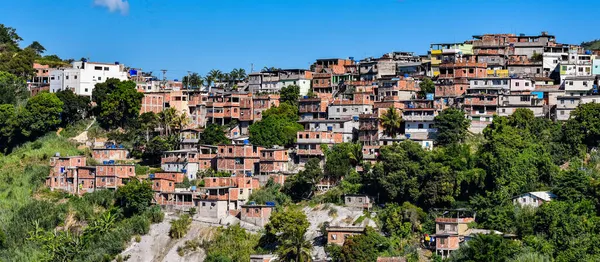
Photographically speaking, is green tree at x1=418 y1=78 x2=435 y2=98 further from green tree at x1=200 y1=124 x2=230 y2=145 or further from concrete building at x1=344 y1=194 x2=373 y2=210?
concrete building at x1=344 y1=194 x2=373 y2=210

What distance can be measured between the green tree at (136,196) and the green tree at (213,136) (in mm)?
6426

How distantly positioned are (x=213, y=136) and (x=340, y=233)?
50.6ft

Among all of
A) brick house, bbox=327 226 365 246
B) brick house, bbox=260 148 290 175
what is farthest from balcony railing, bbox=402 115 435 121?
brick house, bbox=327 226 365 246

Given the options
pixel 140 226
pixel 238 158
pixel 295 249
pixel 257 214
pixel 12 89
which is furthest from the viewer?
pixel 12 89

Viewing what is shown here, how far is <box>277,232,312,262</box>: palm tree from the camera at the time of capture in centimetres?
4878

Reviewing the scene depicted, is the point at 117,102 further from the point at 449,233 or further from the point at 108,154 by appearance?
the point at 449,233

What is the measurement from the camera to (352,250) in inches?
1868

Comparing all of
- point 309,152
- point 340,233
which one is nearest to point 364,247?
point 340,233

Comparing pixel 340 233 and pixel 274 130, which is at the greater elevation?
pixel 274 130

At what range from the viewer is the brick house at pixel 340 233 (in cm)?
4950

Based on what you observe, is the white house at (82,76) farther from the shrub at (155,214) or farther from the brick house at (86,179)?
the shrub at (155,214)

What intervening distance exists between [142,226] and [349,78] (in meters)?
22.2

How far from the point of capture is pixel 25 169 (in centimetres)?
6391

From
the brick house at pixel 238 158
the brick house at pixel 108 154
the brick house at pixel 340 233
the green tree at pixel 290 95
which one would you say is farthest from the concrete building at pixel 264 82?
the brick house at pixel 340 233
